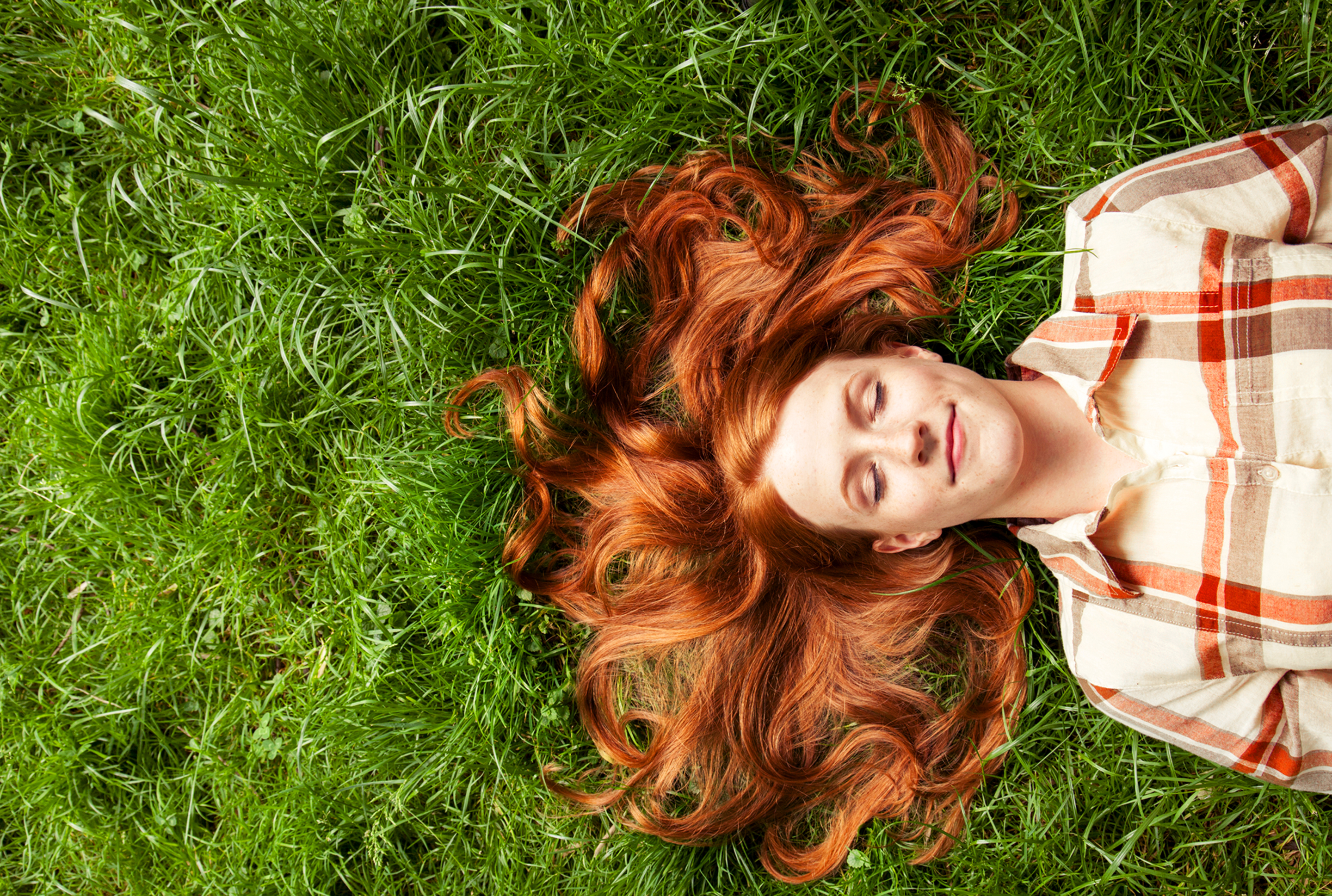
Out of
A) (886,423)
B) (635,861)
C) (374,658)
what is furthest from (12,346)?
(886,423)

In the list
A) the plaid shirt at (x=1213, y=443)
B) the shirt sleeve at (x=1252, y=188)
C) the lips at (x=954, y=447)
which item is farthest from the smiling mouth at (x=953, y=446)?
the shirt sleeve at (x=1252, y=188)

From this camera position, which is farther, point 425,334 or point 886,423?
point 425,334

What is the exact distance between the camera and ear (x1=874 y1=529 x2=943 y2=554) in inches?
112

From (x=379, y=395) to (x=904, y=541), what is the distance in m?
2.22

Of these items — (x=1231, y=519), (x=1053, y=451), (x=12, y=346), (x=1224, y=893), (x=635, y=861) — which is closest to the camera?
(x=1231, y=519)

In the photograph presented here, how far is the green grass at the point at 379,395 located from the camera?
115 inches

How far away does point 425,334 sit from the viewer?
10.4 feet

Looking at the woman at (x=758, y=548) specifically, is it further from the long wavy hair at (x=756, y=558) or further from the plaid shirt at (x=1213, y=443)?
the plaid shirt at (x=1213, y=443)

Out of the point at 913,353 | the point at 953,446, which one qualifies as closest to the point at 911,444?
the point at 953,446

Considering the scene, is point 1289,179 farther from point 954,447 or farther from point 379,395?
point 379,395

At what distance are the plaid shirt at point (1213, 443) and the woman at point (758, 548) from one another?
0.29m

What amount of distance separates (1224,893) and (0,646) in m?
5.24

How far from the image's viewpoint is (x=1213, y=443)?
8.14 ft

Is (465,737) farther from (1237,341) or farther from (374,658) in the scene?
(1237,341)
